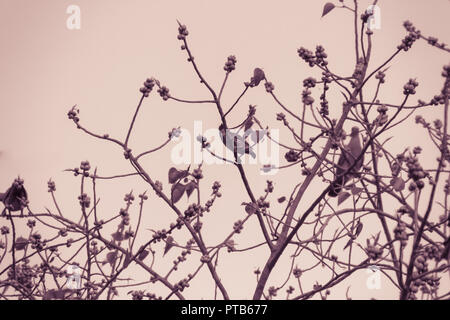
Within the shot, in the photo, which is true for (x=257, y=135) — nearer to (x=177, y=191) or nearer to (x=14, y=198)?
(x=177, y=191)

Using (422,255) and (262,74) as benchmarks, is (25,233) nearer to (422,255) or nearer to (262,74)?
(262,74)

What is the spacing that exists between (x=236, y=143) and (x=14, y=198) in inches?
18.6

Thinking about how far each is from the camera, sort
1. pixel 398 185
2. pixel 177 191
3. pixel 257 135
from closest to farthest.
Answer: pixel 398 185 < pixel 177 191 < pixel 257 135

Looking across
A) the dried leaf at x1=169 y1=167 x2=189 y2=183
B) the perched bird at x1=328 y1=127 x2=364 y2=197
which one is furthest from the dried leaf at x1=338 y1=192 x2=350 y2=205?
the dried leaf at x1=169 y1=167 x2=189 y2=183

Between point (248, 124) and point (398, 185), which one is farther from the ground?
point (248, 124)

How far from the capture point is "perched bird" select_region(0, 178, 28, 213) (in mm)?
1107

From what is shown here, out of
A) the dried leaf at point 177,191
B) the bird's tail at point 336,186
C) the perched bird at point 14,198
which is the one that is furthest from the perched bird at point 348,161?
the perched bird at point 14,198

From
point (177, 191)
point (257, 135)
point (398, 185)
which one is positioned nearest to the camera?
point (398, 185)

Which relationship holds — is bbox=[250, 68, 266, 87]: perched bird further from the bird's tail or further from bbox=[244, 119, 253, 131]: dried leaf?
the bird's tail

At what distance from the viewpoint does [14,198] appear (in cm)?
113

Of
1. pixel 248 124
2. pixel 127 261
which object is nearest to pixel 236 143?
pixel 248 124

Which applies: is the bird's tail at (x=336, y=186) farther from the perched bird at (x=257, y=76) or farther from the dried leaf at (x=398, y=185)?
the perched bird at (x=257, y=76)
